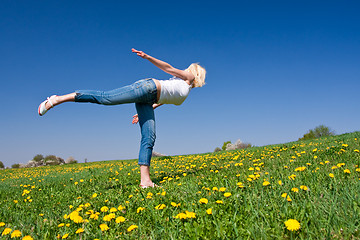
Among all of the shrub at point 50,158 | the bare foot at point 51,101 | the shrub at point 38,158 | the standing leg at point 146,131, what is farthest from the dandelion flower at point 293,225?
the shrub at point 38,158

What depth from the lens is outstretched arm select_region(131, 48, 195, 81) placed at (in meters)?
4.79

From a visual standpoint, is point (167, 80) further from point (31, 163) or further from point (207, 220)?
point (31, 163)

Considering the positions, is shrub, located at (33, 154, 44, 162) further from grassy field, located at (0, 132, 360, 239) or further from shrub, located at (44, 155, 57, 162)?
grassy field, located at (0, 132, 360, 239)

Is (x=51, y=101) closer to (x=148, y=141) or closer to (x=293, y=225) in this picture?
(x=148, y=141)

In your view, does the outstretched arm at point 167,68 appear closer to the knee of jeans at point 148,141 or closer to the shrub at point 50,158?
the knee of jeans at point 148,141

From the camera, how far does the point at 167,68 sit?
502 centimetres

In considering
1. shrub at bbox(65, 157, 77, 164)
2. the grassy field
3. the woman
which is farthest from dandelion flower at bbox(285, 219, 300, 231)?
shrub at bbox(65, 157, 77, 164)

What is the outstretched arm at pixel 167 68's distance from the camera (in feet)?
15.7

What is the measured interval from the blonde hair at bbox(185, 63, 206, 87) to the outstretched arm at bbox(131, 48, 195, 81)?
0.61ft

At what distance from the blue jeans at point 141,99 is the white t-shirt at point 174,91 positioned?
0.19 m

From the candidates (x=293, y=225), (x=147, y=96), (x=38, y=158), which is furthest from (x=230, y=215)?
(x=38, y=158)

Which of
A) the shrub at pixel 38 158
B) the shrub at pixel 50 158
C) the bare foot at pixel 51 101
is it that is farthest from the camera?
the shrub at pixel 38 158

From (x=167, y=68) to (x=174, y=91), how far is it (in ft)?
1.65

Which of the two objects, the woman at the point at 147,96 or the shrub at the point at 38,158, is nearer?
the woman at the point at 147,96
